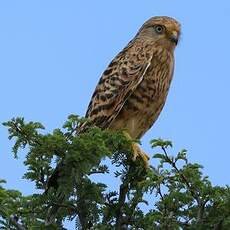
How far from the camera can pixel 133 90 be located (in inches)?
370

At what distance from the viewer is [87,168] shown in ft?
19.7

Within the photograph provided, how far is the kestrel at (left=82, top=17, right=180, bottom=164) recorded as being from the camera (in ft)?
30.6

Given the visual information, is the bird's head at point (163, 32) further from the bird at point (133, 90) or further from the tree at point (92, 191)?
the tree at point (92, 191)

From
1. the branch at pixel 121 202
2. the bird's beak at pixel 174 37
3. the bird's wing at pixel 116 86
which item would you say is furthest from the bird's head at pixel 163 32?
the branch at pixel 121 202

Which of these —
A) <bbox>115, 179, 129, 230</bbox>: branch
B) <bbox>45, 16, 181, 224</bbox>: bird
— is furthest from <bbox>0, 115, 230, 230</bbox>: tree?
<bbox>45, 16, 181, 224</bbox>: bird

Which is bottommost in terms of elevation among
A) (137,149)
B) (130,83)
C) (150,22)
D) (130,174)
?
(130,174)

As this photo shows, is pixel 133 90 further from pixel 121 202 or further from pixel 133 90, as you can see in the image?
pixel 121 202

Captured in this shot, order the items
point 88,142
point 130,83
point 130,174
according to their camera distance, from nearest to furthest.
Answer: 1. point 88,142
2. point 130,174
3. point 130,83

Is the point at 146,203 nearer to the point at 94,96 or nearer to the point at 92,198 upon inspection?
the point at 92,198

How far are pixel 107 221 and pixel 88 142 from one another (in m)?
1.17

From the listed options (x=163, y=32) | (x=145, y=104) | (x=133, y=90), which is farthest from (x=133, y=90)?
(x=163, y=32)

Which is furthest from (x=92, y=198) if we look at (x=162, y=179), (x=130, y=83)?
(x=130, y=83)

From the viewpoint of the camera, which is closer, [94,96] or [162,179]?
[162,179]

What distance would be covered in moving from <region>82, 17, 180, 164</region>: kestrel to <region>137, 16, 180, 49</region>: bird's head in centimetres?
20
